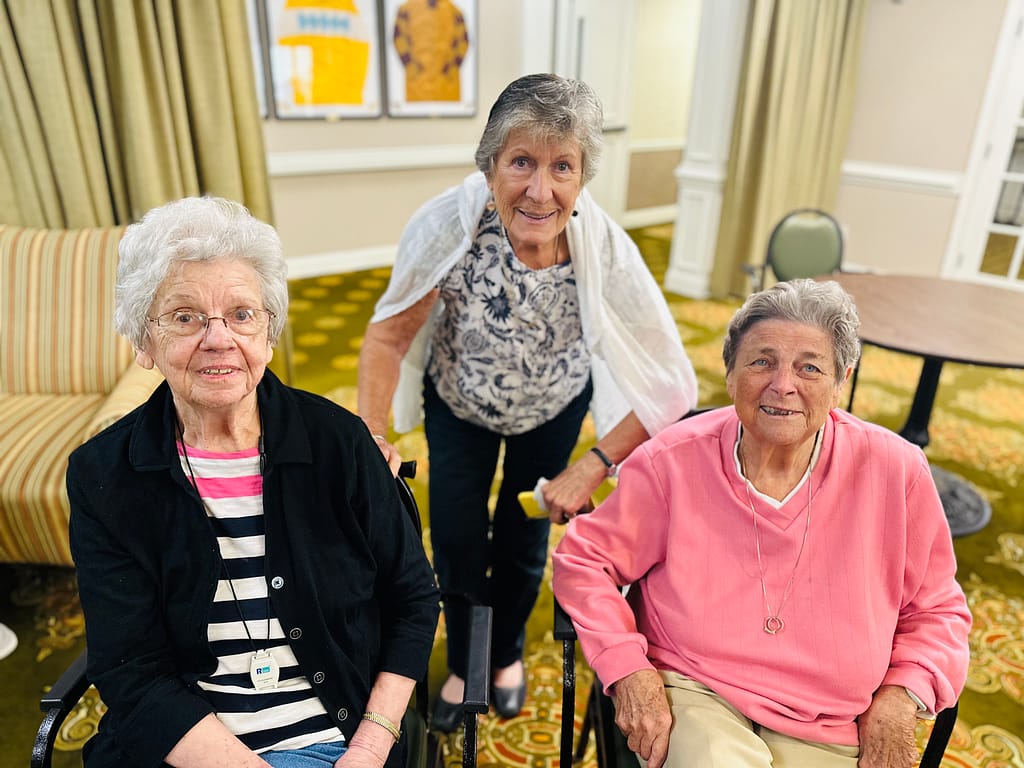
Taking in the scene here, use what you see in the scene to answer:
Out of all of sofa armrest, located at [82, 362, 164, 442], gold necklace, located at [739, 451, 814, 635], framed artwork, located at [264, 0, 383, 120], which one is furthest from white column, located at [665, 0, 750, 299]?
gold necklace, located at [739, 451, 814, 635]

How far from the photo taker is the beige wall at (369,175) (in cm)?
520

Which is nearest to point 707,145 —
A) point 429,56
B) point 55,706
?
point 429,56

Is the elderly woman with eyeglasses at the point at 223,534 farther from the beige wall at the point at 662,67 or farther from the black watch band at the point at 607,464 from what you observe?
the beige wall at the point at 662,67

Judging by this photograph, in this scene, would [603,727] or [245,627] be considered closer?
[245,627]

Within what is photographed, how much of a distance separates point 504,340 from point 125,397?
129 centimetres

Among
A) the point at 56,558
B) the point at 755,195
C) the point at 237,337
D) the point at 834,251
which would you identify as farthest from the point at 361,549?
the point at 755,195

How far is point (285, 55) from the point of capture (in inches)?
193

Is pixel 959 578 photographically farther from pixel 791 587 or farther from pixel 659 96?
pixel 659 96

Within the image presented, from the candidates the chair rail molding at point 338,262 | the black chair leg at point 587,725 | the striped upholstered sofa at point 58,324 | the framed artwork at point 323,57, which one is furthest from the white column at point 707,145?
the black chair leg at point 587,725

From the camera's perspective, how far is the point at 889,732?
3.71 ft

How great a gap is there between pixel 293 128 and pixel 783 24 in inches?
131

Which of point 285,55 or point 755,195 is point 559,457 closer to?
point 755,195

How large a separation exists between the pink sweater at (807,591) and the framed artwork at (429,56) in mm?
4883

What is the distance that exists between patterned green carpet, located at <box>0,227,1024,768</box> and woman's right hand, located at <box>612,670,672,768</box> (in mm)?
675
